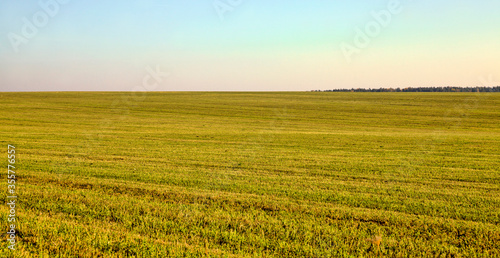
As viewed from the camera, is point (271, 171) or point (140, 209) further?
point (271, 171)

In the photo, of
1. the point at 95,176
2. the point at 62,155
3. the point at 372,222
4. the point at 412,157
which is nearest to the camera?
the point at 372,222

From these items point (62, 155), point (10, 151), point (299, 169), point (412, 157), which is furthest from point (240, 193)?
point (10, 151)

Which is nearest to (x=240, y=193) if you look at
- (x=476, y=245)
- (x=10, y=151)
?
(x=476, y=245)

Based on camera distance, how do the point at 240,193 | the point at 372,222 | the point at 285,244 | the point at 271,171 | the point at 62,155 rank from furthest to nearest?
the point at 62,155
the point at 271,171
the point at 240,193
the point at 372,222
the point at 285,244

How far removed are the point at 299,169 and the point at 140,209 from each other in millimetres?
7647

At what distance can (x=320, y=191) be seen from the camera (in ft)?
34.4

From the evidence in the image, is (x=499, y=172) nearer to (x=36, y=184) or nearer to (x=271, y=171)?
(x=271, y=171)

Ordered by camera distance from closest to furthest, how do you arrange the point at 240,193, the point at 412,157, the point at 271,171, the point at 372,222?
the point at 372,222 → the point at 240,193 → the point at 271,171 → the point at 412,157

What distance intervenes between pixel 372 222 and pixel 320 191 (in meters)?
2.80

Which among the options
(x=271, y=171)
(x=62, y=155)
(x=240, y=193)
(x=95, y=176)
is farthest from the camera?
(x=62, y=155)

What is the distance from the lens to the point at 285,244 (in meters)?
6.39

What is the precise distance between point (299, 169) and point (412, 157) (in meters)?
7.46

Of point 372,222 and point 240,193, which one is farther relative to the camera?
point 240,193

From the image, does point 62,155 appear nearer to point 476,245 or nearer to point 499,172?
point 476,245
